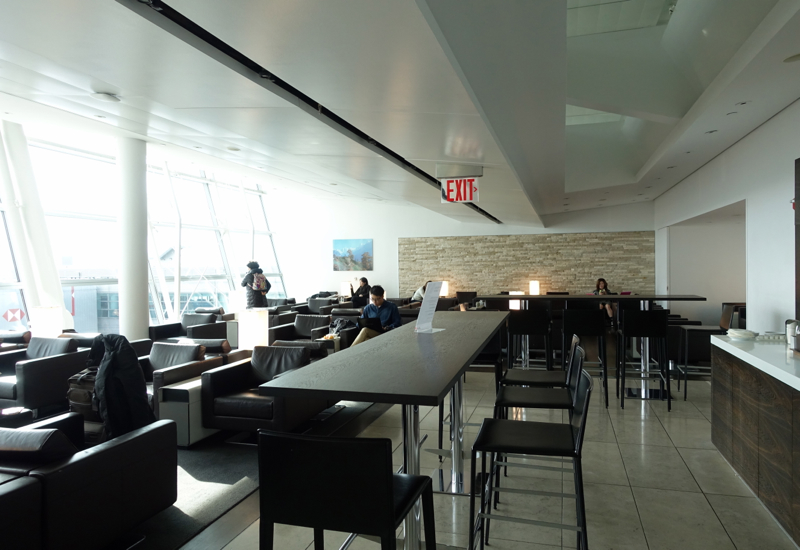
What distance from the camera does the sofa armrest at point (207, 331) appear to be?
23.8 ft

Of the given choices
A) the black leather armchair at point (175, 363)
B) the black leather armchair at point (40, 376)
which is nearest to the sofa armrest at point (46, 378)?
the black leather armchair at point (40, 376)

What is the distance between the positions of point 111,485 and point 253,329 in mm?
2898

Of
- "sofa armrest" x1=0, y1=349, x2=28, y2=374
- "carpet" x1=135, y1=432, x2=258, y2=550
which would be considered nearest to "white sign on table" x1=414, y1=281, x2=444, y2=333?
"carpet" x1=135, y1=432, x2=258, y2=550

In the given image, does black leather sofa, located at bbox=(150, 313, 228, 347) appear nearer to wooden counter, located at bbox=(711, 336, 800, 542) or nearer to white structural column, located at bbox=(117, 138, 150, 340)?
white structural column, located at bbox=(117, 138, 150, 340)

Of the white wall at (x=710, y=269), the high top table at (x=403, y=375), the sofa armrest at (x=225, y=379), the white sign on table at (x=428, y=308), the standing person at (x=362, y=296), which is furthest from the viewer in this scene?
the standing person at (x=362, y=296)

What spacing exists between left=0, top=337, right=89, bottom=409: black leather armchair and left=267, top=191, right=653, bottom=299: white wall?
9.89 meters

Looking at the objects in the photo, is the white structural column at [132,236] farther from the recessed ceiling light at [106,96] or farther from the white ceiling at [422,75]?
the recessed ceiling light at [106,96]

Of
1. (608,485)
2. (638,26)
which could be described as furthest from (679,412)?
(638,26)

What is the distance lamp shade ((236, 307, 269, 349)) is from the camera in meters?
A: 5.48

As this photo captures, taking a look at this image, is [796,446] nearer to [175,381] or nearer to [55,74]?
[175,381]

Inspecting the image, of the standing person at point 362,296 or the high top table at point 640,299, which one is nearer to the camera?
the high top table at point 640,299

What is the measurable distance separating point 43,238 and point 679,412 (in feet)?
29.6

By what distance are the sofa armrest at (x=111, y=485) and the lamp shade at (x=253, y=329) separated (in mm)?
2300

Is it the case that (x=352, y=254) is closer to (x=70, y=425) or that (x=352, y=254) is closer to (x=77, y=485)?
(x=70, y=425)
